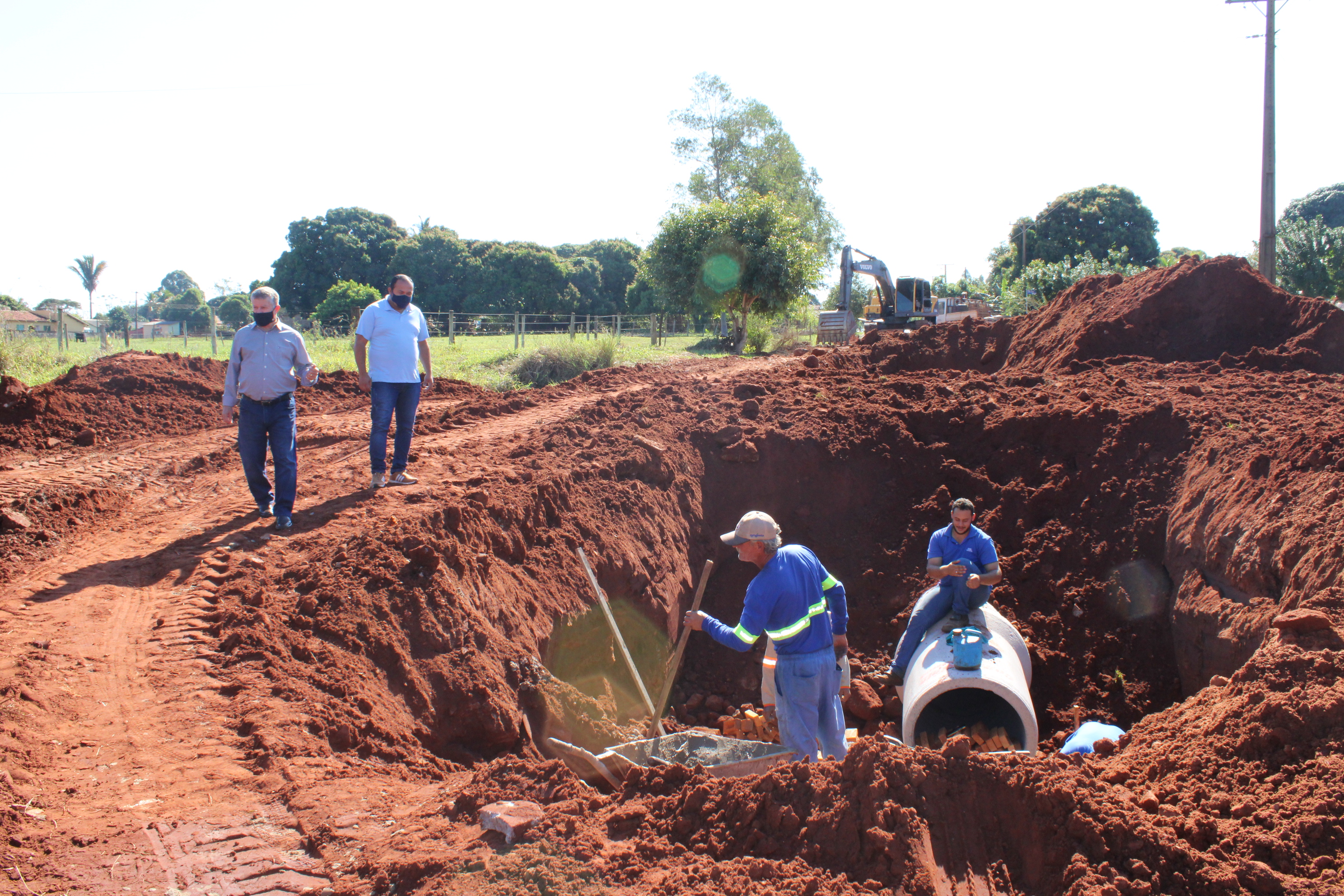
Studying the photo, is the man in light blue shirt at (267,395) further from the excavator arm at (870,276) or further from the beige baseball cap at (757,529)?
the excavator arm at (870,276)

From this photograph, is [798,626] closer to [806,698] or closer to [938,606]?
[806,698]

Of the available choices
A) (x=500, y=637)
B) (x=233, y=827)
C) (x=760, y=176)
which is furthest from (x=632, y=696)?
(x=760, y=176)

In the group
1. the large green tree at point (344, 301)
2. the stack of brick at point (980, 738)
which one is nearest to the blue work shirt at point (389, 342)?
the stack of brick at point (980, 738)

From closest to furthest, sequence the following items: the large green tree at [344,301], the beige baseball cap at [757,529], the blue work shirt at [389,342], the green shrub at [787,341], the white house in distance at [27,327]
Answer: the beige baseball cap at [757,529] → the blue work shirt at [389,342] → the white house in distance at [27,327] → the green shrub at [787,341] → the large green tree at [344,301]

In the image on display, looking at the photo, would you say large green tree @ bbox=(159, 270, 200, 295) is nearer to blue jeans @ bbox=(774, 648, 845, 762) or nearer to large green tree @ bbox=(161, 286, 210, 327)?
→ large green tree @ bbox=(161, 286, 210, 327)

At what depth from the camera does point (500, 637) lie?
5.84m

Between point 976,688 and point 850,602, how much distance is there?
107 inches

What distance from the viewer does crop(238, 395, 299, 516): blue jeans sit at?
20.1 ft

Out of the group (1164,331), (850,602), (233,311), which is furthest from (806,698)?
(233,311)

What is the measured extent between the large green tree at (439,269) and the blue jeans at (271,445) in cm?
4137

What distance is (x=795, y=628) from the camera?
489 centimetres

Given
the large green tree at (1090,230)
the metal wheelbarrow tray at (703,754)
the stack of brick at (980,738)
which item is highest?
the large green tree at (1090,230)

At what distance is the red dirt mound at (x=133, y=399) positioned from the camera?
9680mm

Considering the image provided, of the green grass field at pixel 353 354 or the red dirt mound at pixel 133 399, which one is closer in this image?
the red dirt mound at pixel 133 399
